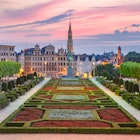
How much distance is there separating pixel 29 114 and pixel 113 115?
5773mm

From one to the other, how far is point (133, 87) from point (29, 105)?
41.1 ft

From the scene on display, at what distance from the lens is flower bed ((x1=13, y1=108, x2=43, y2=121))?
77.5 ft

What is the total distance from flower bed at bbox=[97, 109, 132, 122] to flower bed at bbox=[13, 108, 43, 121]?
14.1 feet

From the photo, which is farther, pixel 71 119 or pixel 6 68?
pixel 6 68

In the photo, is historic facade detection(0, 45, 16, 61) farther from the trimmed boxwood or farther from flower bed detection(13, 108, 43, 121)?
flower bed detection(13, 108, 43, 121)

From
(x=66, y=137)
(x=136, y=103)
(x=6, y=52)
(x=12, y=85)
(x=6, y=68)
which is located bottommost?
(x=66, y=137)

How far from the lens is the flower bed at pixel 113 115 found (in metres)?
23.5

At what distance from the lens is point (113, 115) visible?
82.8 feet

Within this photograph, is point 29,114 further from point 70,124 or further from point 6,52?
point 6,52

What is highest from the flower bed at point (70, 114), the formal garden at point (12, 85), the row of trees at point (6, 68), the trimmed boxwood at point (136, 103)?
the row of trees at point (6, 68)

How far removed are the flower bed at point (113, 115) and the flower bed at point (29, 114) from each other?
14.1 feet

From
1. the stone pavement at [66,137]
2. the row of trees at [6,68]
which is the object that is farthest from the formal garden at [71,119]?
the row of trees at [6,68]

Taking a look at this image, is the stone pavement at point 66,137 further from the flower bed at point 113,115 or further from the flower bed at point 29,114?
the flower bed at point 29,114

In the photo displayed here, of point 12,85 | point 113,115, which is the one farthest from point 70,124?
point 12,85
